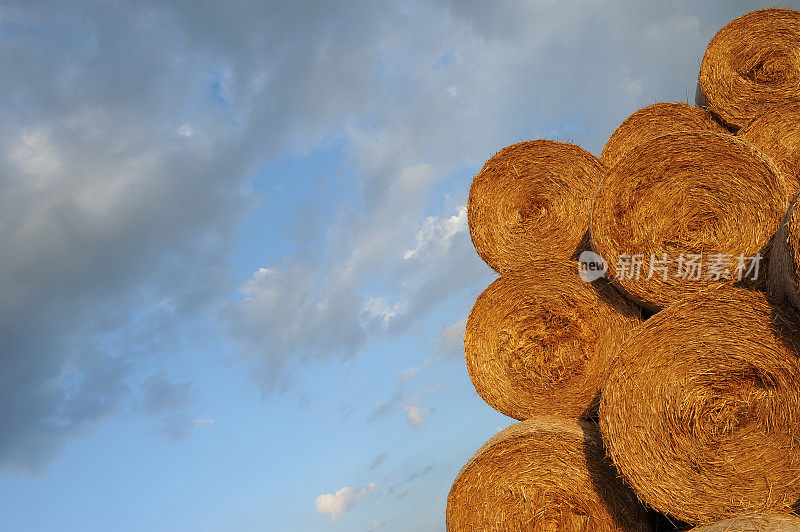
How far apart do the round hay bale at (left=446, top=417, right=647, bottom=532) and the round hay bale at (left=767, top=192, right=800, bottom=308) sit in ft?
4.44

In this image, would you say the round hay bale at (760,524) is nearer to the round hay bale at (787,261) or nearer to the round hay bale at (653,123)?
the round hay bale at (787,261)

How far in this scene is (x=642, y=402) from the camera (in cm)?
361

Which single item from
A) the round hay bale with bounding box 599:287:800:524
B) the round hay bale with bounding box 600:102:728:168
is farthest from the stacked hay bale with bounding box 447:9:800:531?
the round hay bale with bounding box 600:102:728:168

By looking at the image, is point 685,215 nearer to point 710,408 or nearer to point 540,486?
point 710,408

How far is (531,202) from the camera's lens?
507cm

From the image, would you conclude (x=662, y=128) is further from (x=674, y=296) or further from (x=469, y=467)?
(x=469, y=467)

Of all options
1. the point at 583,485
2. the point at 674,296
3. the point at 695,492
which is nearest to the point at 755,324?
the point at 674,296

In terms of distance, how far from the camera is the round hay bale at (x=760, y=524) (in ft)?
9.74

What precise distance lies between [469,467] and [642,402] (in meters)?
1.12

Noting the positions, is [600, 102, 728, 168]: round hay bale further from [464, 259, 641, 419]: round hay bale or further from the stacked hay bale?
[464, 259, 641, 419]: round hay bale

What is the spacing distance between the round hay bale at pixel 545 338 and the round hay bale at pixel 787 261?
1087 millimetres

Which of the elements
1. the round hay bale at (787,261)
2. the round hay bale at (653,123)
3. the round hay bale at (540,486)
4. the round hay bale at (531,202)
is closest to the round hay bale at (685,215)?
the round hay bale at (787,261)

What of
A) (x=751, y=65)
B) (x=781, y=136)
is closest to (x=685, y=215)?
(x=781, y=136)

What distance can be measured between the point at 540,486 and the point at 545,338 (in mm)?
1072
